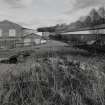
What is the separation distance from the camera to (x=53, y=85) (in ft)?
8.26

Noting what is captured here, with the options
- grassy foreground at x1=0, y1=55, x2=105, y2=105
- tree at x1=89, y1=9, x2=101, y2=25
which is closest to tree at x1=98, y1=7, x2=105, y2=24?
tree at x1=89, y1=9, x2=101, y2=25

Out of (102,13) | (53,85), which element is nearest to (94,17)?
(102,13)

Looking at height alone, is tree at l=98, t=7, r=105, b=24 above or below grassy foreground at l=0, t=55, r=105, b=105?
above

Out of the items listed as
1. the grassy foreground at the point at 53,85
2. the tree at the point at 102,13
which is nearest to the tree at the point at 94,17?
the tree at the point at 102,13

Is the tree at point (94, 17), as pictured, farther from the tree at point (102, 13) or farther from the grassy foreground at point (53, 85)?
the grassy foreground at point (53, 85)

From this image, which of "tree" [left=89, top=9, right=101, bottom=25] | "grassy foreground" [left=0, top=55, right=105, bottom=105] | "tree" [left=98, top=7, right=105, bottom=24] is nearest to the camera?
"grassy foreground" [left=0, top=55, right=105, bottom=105]

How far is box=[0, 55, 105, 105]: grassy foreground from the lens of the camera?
2188 millimetres

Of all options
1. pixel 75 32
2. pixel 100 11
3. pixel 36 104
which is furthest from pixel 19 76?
pixel 100 11

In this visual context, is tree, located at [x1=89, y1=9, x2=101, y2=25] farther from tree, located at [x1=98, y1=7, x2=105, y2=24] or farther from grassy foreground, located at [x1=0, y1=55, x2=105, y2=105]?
grassy foreground, located at [x1=0, y1=55, x2=105, y2=105]

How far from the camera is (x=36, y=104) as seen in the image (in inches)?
84.8

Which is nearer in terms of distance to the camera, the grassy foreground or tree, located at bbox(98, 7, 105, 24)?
the grassy foreground

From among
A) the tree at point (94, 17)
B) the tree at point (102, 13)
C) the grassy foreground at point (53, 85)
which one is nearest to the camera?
the grassy foreground at point (53, 85)

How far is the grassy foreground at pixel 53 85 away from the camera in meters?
2.19

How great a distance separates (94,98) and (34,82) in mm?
1038
